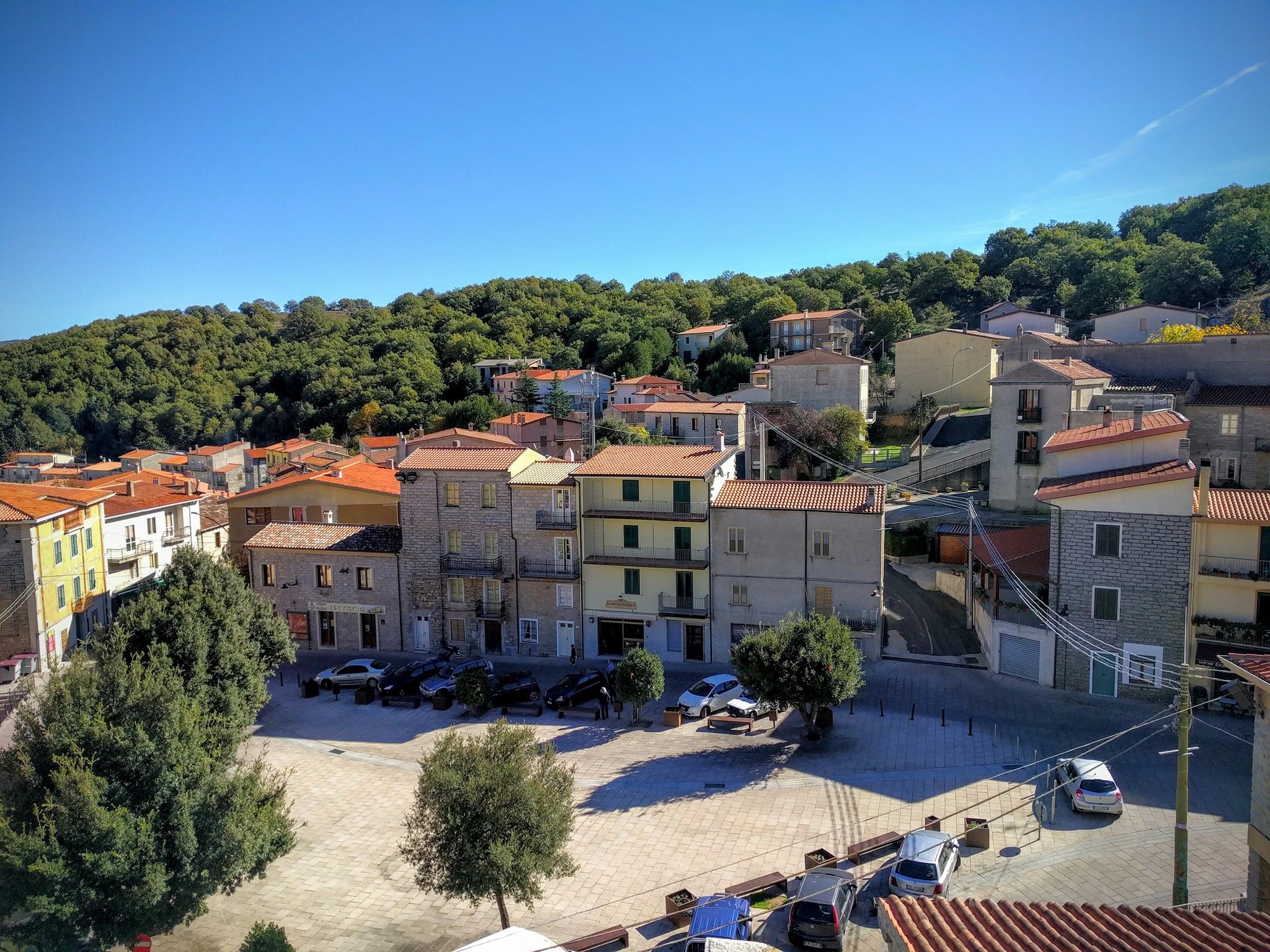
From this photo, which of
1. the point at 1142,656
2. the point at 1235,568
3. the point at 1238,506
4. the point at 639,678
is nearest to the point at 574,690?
the point at 639,678

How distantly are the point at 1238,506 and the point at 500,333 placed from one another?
4190 inches

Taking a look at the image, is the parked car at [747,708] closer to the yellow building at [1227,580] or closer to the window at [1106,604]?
the window at [1106,604]

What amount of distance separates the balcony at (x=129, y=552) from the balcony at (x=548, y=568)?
20.4m

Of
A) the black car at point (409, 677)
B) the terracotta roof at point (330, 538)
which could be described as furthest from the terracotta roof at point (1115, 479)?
the terracotta roof at point (330, 538)

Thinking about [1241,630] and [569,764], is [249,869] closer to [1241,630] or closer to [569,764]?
[569,764]

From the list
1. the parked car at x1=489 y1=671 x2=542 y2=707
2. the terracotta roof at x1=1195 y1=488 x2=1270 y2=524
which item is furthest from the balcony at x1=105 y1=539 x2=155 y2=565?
the terracotta roof at x1=1195 y1=488 x2=1270 y2=524

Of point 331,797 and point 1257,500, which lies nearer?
point 331,797

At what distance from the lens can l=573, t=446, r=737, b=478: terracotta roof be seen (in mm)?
32719

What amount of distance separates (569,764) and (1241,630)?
20116 mm

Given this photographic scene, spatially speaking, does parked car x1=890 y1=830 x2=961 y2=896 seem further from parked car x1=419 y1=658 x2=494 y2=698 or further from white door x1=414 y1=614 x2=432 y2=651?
white door x1=414 y1=614 x2=432 y2=651

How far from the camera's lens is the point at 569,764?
25.0 m

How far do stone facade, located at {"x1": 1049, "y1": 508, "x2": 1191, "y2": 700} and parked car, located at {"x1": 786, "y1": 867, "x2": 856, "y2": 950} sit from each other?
1533 centimetres

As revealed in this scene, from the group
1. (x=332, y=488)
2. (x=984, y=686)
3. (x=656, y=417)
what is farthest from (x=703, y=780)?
(x=656, y=417)

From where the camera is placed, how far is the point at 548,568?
34312mm
